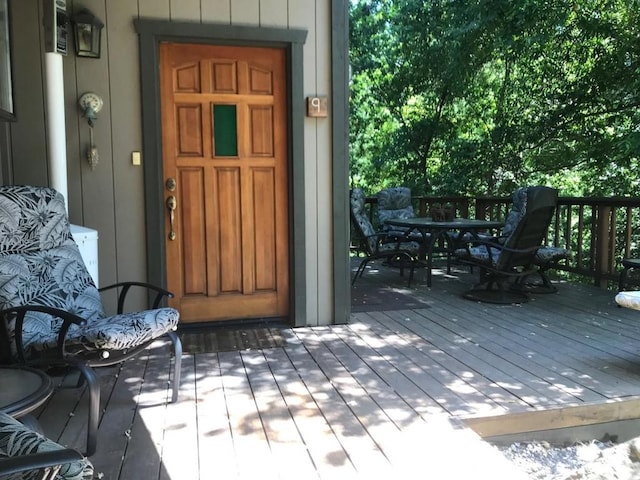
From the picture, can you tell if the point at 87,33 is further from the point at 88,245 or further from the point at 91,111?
the point at 88,245

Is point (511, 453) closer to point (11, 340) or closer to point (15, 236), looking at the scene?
point (11, 340)

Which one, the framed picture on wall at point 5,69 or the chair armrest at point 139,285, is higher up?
the framed picture on wall at point 5,69

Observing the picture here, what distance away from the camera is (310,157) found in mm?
3957

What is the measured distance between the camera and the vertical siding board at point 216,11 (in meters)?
3.68

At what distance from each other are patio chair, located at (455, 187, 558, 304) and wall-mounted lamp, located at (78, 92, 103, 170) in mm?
3300

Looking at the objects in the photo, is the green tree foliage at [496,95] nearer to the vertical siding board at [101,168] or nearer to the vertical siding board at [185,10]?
the vertical siding board at [185,10]

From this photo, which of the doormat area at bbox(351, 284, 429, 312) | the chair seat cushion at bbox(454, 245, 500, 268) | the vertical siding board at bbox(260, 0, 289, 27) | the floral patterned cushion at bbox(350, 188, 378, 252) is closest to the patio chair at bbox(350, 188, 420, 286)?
the floral patterned cushion at bbox(350, 188, 378, 252)

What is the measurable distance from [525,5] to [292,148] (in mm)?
4931

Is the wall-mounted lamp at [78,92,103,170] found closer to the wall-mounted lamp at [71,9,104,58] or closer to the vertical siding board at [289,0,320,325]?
the wall-mounted lamp at [71,9,104,58]

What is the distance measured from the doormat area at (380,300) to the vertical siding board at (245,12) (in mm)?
2481

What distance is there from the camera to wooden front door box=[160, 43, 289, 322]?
3.81 m

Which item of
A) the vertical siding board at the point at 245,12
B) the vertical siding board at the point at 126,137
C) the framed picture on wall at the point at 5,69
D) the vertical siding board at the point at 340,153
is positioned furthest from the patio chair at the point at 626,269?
the framed picture on wall at the point at 5,69

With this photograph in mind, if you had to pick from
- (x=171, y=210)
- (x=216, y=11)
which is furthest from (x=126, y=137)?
(x=216, y=11)

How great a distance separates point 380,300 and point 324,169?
1.62 m
